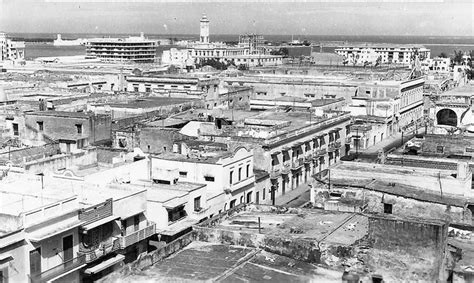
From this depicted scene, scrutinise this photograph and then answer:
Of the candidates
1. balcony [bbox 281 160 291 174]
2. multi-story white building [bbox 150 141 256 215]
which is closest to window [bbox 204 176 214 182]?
multi-story white building [bbox 150 141 256 215]

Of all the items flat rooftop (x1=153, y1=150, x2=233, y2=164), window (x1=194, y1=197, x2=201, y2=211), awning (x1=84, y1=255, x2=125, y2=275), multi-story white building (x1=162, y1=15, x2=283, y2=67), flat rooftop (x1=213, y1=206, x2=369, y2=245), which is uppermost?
multi-story white building (x1=162, y1=15, x2=283, y2=67)

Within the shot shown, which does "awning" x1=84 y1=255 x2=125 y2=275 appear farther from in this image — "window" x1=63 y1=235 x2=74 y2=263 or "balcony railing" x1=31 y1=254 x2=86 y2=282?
"window" x1=63 y1=235 x2=74 y2=263

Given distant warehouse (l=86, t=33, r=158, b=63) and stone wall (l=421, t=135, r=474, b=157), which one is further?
distant warehouse (l=86, t=33, r=158, b=63)

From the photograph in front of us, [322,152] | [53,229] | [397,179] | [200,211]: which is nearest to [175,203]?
[200,211]

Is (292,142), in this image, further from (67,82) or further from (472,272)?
(67,82)

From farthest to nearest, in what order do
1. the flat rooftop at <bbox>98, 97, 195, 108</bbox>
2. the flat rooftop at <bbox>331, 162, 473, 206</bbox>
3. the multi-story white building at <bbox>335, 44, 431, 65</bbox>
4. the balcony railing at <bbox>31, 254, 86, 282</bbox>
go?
the multi-story white building at <bbox>335, 44, 431, 65</bbox>
the flat rooftop at <bbox>98, 97, 195, 108</bbox>
the flat rooftop at <bbox>331, 162, 473, 206</bbox>
the balcony railing at <bbox>31, 254, 86, 282</bbox>

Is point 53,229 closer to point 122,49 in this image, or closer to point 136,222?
point 136,222

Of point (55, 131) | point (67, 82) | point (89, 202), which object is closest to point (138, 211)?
point (89, 202)
